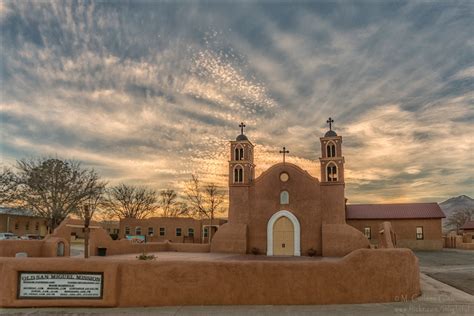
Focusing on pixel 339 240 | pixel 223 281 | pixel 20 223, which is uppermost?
pixel 20 223

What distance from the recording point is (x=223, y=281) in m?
11.9

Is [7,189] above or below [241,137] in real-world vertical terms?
below

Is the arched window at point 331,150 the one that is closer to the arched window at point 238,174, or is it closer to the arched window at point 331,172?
the arched window at point 331,172

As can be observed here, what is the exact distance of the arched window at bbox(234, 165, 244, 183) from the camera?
1227 inches

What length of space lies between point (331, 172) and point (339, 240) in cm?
501

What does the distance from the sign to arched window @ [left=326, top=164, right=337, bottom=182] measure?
20.9m

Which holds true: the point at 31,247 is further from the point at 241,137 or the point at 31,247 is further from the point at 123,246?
the point at 241,137

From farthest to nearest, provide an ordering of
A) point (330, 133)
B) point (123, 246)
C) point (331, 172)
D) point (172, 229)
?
point (172, 229)
point (330, 133)
point (123, 246)
point (331, 172)

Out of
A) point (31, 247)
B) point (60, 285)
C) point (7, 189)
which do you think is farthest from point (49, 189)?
point (60, 285)

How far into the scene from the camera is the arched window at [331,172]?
29.4 meters

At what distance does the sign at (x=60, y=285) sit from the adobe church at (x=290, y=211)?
1860cm

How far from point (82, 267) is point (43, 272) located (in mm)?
1147

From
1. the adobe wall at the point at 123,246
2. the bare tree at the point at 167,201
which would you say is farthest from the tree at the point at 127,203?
the adobe wall at the point at 123,246

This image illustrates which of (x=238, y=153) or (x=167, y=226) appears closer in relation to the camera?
(x=238, y=153)
